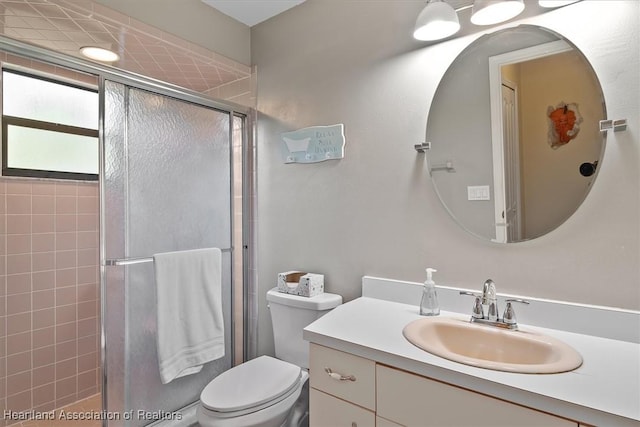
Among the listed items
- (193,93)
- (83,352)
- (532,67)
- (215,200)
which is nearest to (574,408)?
(532,67)

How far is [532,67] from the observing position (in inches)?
48.1

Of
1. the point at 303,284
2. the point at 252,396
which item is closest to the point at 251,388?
the point at 252,396

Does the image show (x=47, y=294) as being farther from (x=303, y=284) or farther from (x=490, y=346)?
(x=490, y=346)

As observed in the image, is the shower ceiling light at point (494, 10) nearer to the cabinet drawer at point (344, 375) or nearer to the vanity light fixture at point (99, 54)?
the cabinet drawer at point (344, 375)

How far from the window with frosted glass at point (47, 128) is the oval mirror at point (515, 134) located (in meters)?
2.24

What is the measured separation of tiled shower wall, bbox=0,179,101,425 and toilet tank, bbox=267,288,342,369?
1416mm

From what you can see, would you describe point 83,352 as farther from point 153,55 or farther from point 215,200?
point 153,55

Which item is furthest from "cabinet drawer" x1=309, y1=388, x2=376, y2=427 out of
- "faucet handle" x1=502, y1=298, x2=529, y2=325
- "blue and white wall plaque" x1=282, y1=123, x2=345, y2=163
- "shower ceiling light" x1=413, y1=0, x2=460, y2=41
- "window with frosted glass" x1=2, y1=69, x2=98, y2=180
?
"window with frosted glass" x1=2, y1=69, x2=98, y2=180

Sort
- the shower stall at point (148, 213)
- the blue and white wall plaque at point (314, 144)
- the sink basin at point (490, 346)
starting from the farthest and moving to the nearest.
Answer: the blue and white wall plaque at point (314, 144) < the shower stall at point (148, 213) < the sink basin at point (490, 346)

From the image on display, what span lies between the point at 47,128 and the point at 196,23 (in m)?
Answer: 1.19

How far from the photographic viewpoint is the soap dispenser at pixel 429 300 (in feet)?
4.29

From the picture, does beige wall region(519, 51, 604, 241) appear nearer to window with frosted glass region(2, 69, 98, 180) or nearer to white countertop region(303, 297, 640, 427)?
white countertop region(303, 297, 640, 427)

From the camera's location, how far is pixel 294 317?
1.67m

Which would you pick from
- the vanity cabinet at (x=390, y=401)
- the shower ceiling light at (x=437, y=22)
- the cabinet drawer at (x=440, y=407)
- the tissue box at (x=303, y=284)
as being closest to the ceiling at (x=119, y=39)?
the shower ceiling light at (x=437, y=22)
